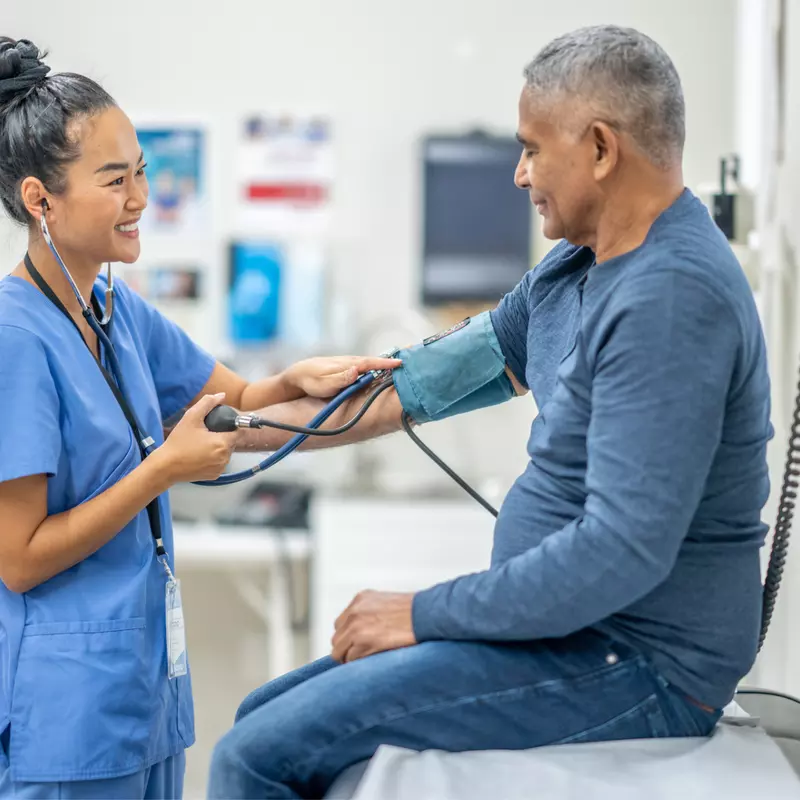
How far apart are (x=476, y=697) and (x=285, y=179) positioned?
272 cm

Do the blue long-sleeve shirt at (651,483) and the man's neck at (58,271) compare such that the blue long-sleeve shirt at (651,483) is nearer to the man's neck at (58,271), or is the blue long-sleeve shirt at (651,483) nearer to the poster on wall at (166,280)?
the man's neck at (58,271)

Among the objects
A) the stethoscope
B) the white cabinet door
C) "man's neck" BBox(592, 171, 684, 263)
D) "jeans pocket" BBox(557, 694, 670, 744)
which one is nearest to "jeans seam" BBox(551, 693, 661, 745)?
"jeans pocket" BBox(557, 694, 670, 744)

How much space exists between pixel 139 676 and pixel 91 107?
0.75 m

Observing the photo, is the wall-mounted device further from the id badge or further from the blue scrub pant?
the blue scrub pant

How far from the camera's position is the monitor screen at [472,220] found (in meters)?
3.46

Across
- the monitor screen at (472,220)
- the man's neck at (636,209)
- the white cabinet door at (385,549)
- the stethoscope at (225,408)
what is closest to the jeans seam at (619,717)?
the stethoscope at (225,408)

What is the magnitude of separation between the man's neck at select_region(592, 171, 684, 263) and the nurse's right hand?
55cm

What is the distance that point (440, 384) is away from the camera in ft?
5.15

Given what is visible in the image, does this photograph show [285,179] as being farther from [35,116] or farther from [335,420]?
[35,116]

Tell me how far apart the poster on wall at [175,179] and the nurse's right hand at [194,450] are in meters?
2.38

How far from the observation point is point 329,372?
5.44 feet

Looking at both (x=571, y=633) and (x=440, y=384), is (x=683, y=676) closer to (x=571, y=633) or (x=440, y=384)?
(x=571, y=633)

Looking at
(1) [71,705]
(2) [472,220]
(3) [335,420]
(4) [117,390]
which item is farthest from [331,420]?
(2) [472,220]

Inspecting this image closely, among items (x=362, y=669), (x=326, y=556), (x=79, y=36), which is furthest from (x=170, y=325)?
(x=79, y=36)
